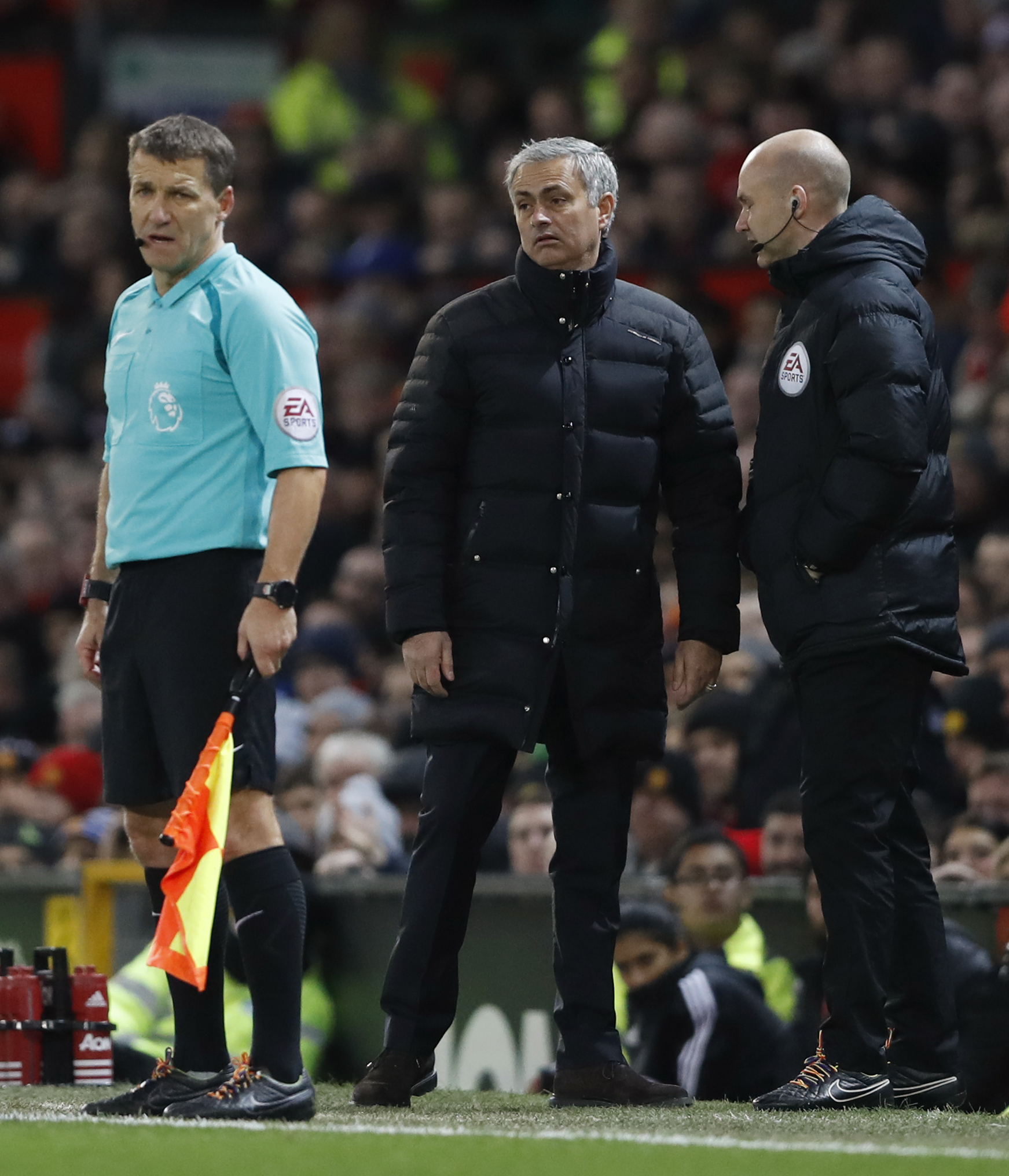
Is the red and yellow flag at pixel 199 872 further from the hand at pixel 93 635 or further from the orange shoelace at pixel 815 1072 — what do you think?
the orange shoelace at pixel 815 1072

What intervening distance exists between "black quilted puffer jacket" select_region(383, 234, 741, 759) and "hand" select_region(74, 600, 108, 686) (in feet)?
2.17

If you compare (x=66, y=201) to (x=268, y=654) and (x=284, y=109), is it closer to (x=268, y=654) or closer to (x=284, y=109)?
(x=284, y=109)

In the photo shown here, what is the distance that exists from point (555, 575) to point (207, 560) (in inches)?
34.4

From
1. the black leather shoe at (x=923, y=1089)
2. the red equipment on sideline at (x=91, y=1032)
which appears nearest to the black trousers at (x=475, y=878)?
the black leather shoe at (x=923, y=1089)

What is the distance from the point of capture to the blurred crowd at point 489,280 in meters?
8.70

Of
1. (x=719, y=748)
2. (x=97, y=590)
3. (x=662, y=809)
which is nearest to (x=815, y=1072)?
(x=97, y=590)

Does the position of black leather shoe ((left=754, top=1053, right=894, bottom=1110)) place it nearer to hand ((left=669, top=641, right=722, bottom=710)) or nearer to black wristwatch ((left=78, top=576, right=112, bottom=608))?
hand ((left=669, top=641, right=722, bottom=710))

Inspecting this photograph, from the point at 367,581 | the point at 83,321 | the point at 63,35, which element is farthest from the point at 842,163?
the point at 63,35

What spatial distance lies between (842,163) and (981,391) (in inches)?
193

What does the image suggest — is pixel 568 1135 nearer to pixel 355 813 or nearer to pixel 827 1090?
pixel 827 1090

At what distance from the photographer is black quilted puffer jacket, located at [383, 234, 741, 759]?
5.57 meters

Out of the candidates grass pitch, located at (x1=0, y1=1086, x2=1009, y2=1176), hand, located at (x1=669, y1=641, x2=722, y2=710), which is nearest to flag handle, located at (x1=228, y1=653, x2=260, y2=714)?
grass pitch, located at (x1=0, y1=1086, x2=1009, y2=1176)

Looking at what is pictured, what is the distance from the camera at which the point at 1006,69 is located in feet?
38.7

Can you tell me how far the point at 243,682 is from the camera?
5059mm
